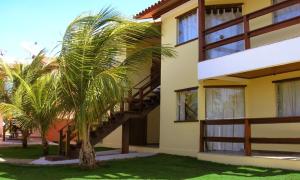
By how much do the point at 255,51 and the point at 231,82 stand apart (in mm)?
3369

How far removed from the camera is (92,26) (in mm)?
12617

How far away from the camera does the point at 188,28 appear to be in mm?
17328

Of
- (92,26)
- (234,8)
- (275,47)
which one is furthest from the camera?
(234,8)

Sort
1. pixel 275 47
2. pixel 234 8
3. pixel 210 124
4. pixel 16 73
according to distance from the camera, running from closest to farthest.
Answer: pixel 275 47
pixel 210 124
pixel 234 8
pixel 16 73

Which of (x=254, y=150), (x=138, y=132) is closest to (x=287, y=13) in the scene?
(x=254, y=150)

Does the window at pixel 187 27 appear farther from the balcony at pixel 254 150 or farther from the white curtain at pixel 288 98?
the white curtain at pixel 288 98

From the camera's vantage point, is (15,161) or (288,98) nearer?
(288,98)

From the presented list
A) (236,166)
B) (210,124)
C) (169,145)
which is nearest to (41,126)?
(169,145)

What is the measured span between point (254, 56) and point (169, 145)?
6391 mm

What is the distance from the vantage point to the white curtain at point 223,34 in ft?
48.0

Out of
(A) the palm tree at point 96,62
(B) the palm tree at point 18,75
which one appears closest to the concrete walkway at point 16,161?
(B) the palm tree at point 18,75

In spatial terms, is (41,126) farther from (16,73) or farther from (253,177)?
(253,177)

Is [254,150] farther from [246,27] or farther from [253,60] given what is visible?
[246,27]

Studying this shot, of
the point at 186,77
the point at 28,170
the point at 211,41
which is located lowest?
the point at 28,170
